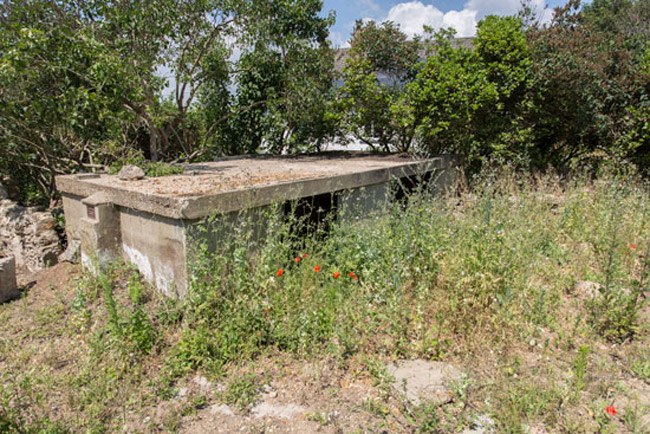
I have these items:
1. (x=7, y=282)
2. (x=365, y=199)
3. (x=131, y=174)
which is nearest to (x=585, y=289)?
(x=365, y=199)

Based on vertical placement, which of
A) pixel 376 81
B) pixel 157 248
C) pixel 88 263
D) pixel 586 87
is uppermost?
pixel 376 81

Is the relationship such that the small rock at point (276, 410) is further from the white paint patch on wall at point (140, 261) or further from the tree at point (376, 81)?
the tree at point (376, 81)

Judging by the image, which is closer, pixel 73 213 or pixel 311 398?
pixel 311 398

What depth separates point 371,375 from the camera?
8.87ft

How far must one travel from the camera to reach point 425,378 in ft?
8.77

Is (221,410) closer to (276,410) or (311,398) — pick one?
(276,410)

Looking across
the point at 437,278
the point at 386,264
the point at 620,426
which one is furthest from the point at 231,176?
the point at 620,426

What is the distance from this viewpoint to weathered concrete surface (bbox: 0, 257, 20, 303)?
13.8 ft

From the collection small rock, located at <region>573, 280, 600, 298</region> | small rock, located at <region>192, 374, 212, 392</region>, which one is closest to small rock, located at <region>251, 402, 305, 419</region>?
small rock, located at <region>192, 374, 212, 392</region>

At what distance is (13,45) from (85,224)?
2.19 m

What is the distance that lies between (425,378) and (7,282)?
4138 millimetres

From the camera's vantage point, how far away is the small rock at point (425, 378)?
8.22 feet

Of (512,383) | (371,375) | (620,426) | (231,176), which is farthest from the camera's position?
(231,176)

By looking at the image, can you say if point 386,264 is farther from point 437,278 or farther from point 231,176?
point 231,176
